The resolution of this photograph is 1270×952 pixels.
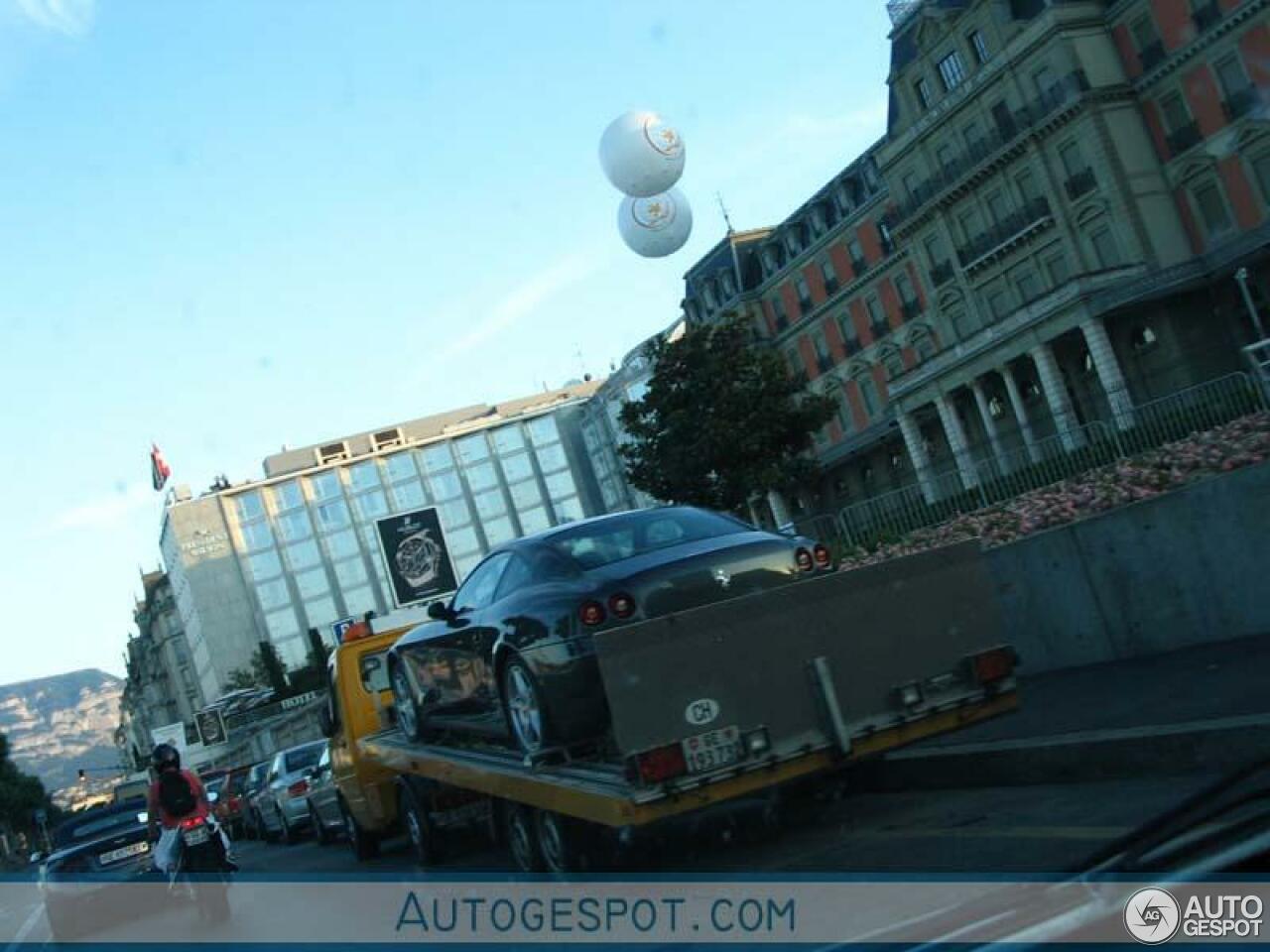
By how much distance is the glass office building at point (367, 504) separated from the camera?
131750 mm

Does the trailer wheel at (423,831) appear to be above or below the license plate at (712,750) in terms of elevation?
below

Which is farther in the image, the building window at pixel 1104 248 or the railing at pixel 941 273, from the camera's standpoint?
the railing at pixel 941 273

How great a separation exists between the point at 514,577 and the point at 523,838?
1646 mm

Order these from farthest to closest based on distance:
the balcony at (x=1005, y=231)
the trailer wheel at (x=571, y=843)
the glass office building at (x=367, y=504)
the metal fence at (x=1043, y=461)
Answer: the glass office building at (x=367, y=504) → the balcony at (x=1005, y=231) → the metal fence at (x=1043, y=461) → the trailer wheel at (x=571, y=843)

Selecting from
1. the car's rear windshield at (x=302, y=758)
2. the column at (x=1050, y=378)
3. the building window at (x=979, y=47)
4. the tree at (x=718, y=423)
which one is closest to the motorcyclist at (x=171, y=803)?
the car's rear windshield at (x=302, y=758)

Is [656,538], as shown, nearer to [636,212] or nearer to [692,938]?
[692,938]

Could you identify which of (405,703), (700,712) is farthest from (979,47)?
(700,712)

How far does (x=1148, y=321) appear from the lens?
44312mm

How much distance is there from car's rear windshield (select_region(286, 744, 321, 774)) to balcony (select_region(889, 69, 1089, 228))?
33301 mm

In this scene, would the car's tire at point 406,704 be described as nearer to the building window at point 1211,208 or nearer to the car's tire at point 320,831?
the car's tire at point 320,831

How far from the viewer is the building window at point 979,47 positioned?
48344 millimetres

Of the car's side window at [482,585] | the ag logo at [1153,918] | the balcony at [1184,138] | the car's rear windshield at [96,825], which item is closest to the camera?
the ag logo at [1153,918]

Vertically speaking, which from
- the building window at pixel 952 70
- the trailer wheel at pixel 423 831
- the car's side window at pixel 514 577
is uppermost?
the building window at pixel 952 70

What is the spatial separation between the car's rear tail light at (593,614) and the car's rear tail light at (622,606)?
0.06 meters
